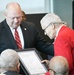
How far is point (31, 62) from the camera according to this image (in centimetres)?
321

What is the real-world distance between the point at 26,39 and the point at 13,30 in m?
0.20

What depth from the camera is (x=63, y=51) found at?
114 inches

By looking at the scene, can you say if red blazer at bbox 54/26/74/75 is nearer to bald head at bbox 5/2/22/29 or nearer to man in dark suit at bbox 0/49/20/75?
man in dark suit at bbox 0/49/20/75

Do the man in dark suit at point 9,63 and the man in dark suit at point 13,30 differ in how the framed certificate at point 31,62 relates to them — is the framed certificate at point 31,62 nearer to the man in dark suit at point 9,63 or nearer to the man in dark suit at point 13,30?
the man in dark suit at point 13,30

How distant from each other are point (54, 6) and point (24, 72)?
12.1ft

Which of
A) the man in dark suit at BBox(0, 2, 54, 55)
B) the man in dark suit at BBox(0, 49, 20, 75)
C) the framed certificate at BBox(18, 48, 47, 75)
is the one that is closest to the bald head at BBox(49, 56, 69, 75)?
the man in dark suit at BBox(0, 49, 20, 75)

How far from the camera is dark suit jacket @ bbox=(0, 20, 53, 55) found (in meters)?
3.54

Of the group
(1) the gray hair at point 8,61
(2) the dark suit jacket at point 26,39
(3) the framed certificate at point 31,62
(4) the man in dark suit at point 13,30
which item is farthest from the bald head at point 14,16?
(1) the gray hair at point 8,61

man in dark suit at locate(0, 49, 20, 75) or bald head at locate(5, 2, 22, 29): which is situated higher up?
bald head at locate(5, 2, 22, 29)

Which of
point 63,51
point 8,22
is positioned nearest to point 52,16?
point 63,51

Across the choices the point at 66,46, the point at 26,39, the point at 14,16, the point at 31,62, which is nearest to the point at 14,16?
the point at 14,16

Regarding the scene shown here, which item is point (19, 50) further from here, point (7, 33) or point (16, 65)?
point (16, 65)

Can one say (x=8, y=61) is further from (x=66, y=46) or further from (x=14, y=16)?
(x=14, y=16)

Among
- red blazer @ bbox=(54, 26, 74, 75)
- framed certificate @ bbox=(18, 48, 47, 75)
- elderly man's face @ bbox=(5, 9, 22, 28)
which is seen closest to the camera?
red blazer @ bbox=(54, 26, 74, 75)
